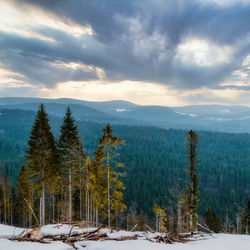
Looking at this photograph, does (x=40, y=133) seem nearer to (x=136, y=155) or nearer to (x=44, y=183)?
(x=44, y=183)

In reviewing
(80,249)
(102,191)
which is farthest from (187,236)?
(102,191)

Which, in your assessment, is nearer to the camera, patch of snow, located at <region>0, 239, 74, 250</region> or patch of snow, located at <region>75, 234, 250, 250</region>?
patch of snow, located at <region>0, 239, 74, 250</region>

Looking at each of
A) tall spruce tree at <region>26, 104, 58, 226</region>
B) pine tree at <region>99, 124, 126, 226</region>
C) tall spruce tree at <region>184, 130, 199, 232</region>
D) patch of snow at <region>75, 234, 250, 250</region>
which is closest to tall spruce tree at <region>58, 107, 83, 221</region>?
tall spruce tree at <region>26, 104, 58, 226</region>

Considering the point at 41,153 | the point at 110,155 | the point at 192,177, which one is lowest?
the point at 192,177

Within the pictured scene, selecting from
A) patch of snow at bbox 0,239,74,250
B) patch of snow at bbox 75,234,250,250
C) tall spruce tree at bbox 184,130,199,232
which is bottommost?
tall spruce tree at bbox 184,130,199,232

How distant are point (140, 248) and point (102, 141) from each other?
12718 millimetres

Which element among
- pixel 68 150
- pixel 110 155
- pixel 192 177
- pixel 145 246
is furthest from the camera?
pixel 192 177

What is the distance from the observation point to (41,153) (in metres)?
16.3

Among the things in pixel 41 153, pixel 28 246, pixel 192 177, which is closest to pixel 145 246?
pixel 28 246

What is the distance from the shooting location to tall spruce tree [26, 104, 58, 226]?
1605 centimetres

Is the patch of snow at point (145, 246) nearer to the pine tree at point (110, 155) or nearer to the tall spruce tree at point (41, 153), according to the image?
the pine tree at point (110, 155)

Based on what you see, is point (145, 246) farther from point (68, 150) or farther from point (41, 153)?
point (41, 153)

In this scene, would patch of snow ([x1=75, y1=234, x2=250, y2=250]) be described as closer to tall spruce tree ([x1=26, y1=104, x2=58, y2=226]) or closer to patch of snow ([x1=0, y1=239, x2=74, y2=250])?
patch of snow ([x1=0, y1=239, x2=74, y2=250])

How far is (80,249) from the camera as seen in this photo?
2.06 metres
